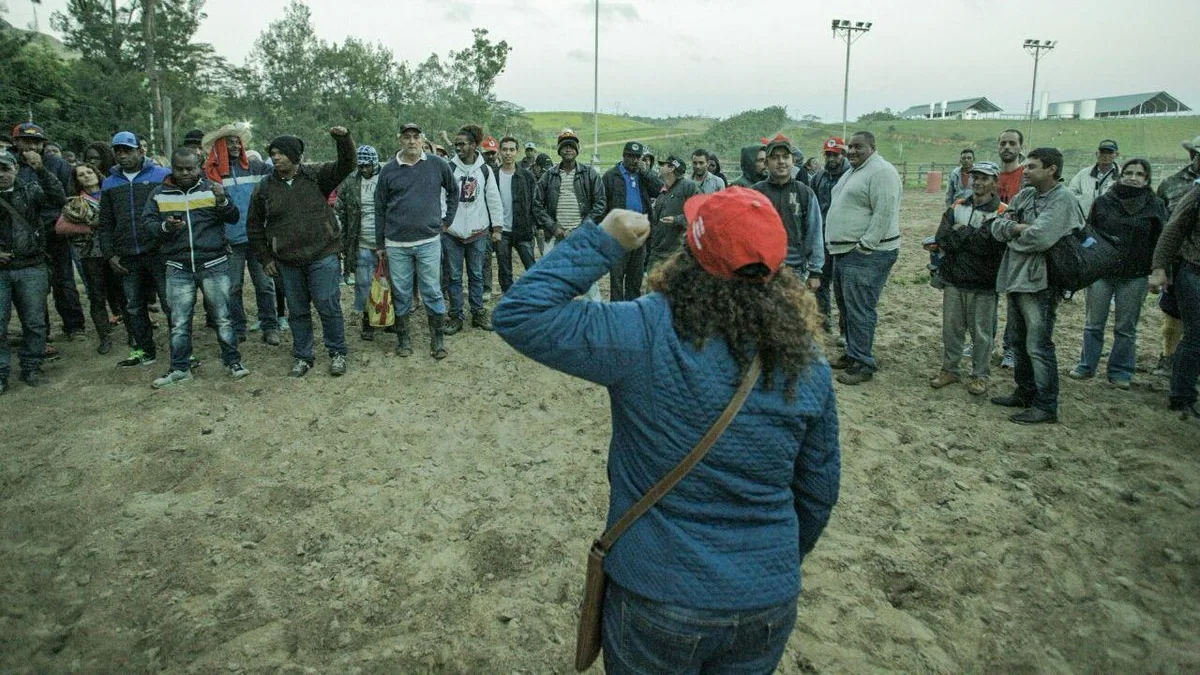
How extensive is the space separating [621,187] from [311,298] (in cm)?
363

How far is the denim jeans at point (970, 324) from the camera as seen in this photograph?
18.7 feet

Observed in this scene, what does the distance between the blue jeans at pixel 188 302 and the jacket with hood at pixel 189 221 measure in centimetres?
8

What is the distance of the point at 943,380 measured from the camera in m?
6.04

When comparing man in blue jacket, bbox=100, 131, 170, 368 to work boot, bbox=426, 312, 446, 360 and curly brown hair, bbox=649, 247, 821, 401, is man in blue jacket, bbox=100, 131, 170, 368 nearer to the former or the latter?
work boot, bbox=426, 312, 446, 360

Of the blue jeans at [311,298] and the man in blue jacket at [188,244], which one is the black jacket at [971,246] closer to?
the blue jeans at [311,298]

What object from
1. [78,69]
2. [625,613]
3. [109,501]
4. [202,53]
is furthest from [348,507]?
[202,53]

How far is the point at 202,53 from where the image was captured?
35.3 m

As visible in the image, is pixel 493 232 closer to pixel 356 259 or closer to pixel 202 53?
pixel 356 259

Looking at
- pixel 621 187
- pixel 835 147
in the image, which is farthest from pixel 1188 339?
pixel 621 187

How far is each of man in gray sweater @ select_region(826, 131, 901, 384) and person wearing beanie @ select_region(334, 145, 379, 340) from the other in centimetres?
485

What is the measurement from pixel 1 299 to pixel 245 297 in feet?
12.0

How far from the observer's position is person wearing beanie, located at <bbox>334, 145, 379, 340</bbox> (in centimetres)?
746

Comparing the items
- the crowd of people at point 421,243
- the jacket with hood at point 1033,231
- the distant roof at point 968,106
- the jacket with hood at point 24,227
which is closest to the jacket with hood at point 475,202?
the crowd of people at point 421,243

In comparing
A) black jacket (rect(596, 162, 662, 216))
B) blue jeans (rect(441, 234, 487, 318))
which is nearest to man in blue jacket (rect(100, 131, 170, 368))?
blue jeans (rect(441, 234, 487, 318))
